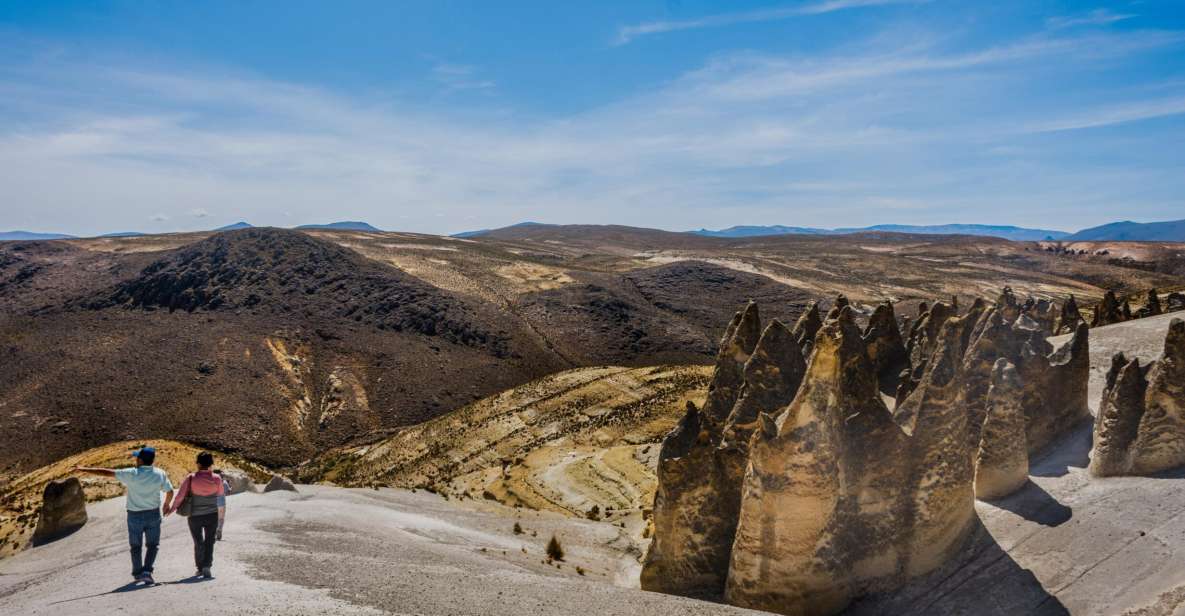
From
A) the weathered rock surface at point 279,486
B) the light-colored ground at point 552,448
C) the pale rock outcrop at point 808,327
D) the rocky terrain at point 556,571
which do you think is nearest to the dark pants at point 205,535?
the rocky terrain at point 556,571

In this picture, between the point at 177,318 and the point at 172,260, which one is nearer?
the point at 177,318

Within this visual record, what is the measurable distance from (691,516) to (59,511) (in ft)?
59.0

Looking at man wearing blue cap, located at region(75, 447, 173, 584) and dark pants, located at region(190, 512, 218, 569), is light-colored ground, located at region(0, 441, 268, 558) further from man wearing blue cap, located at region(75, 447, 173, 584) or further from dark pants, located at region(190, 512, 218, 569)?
dark pants, located at region(190, 512, 218, 569)

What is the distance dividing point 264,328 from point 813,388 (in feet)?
175

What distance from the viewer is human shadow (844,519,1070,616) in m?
10.9

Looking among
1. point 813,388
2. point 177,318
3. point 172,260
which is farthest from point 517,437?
point 172,260

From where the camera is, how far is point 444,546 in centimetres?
1705

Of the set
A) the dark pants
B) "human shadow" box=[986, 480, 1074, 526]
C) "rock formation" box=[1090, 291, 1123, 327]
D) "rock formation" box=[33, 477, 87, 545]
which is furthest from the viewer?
"rock formation" box=[1090, 291, 1123, 327]

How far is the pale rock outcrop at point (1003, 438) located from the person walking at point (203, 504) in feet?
48.1

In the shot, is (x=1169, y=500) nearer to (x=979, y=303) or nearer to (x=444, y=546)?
(x=979, y=303)

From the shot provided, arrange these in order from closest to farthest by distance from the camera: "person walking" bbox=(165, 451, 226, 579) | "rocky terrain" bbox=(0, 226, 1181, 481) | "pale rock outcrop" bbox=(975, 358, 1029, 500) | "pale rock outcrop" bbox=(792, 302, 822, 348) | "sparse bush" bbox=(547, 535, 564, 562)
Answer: "person walking" bbox=(165, 451, 226, 579)
"pale rock outcrop" bbox=(975, 358, 1029, 500)
"pale rock outcrop" bbox=(792, 302, 822, 348)
"sparse bush" bbox=(547, 535, 564, 562)
"rocky terrain" bbox=(0, 226, 1181, 481)

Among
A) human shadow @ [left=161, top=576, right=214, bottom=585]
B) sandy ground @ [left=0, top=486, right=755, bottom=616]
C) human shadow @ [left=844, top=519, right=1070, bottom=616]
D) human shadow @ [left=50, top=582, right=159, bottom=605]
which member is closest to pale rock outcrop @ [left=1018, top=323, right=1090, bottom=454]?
human shadow @ [left=844, top=519, right=1070, bottom=616]

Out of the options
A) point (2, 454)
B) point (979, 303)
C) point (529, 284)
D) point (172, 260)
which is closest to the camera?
point (979, 303)

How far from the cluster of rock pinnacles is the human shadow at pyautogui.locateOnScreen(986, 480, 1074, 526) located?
0.72 ft
